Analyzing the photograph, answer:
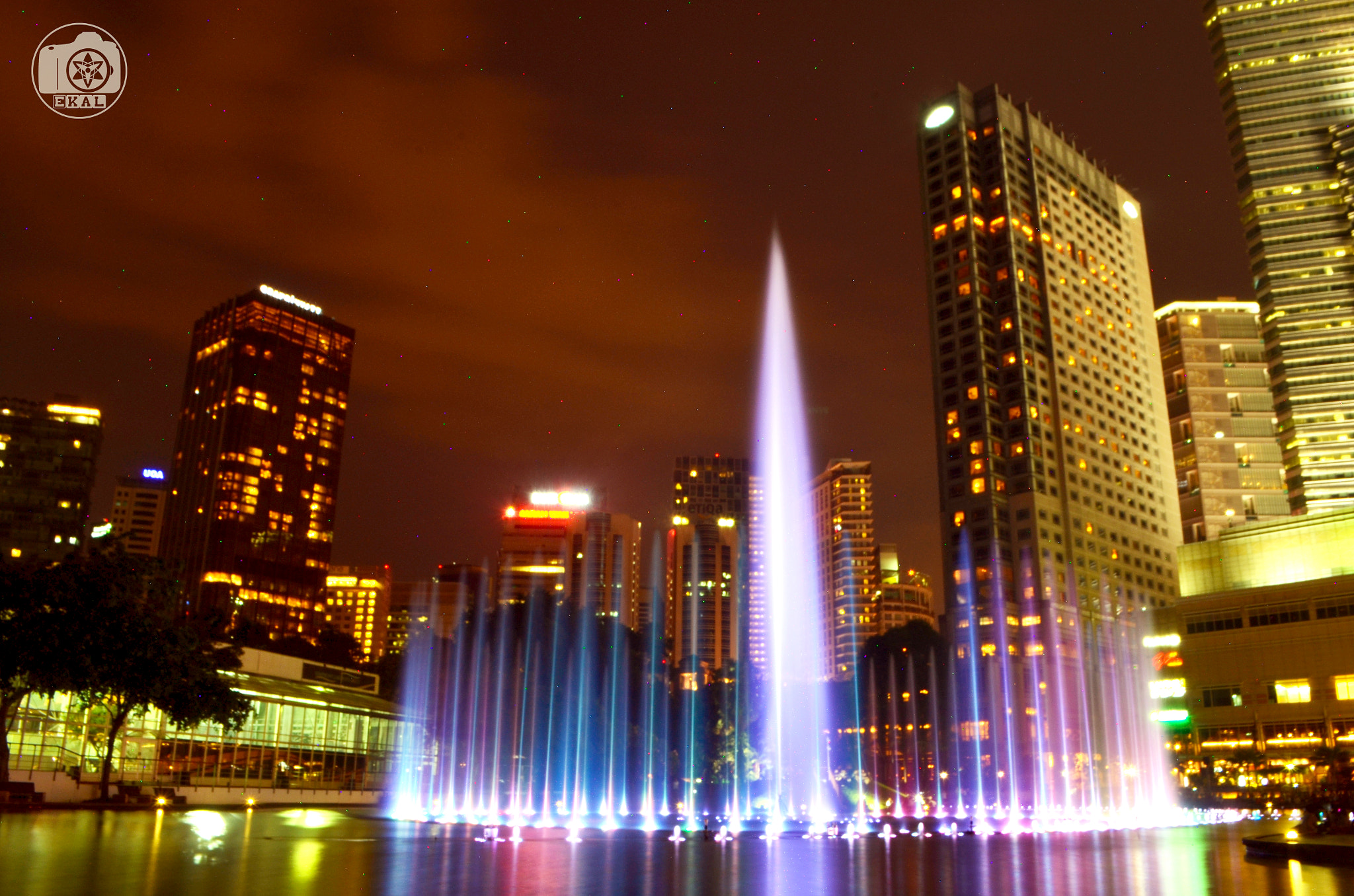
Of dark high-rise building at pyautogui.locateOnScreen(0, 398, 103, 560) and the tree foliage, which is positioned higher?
dark high-rise building at pyautogui.locateOnScreen(0, 398, 103, 560)

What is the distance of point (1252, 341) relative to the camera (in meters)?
167

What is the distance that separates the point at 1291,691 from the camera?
92312 mm

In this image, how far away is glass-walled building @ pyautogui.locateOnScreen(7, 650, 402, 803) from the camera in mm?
40781

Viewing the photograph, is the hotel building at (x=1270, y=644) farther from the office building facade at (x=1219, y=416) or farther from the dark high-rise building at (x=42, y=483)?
the dark high-rise building at (x=42, y=483)

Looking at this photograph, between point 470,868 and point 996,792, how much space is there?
9584cm

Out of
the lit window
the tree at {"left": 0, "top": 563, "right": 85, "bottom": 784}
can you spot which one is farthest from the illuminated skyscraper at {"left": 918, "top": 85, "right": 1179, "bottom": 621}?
the tree at {"left": 0, "top": 563, "right": 85, "bottom": 784}

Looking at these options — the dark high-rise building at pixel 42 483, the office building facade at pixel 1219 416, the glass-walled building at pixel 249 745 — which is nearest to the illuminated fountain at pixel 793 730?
the glass-walled building at pixel 249 745

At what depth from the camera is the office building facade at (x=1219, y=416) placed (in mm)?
159375

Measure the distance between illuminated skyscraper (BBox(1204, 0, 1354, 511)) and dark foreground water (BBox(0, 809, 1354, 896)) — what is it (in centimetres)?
13463

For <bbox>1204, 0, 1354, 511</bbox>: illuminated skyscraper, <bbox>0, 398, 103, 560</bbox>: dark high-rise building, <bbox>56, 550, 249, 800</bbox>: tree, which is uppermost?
<bbox>1204, 0, 1354, 511</bbox>: illuminated skyscraper

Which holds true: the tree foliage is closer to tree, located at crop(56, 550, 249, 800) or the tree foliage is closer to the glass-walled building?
tree, located at crop(56, 550, 249, 800)

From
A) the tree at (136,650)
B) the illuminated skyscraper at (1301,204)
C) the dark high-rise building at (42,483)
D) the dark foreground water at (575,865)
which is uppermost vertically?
the illuminated skyscraper at (1301,204)

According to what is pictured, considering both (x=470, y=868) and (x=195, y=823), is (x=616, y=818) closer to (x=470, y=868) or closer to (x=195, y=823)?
(x=195, y=823)

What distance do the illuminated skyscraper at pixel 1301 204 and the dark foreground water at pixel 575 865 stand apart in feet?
442
